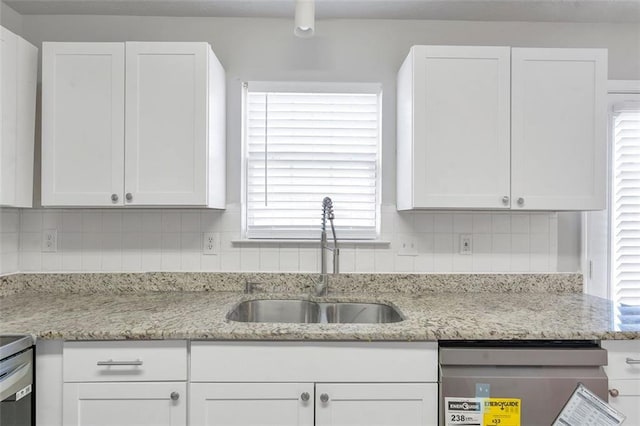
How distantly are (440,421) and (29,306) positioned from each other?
1849 mm

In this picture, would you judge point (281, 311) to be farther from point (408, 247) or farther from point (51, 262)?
point (51, 262)

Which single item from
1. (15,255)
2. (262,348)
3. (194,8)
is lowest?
(262,348)

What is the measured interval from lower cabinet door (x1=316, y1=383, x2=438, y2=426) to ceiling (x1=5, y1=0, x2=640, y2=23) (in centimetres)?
187

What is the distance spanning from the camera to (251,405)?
1.37m

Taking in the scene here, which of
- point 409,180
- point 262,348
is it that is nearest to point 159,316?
point 262,348

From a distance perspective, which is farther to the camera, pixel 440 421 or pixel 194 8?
pixel 194 8

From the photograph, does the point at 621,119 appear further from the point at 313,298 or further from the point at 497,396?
the point at 313,298

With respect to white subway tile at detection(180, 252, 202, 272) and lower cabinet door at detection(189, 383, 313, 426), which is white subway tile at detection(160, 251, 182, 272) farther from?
lower cabinet door at detection(189, 383, 313, 426)

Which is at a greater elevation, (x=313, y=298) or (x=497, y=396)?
(x=313, y=298)

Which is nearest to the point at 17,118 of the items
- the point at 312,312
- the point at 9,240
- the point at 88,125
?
the point at 88,125

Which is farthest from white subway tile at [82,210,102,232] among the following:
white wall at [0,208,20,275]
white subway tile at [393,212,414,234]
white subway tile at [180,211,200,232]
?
white subway tile at [393,212,414,234]

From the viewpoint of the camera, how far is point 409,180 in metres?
1.84

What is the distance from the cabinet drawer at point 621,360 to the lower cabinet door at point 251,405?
1131 mm

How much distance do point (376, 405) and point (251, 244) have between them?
1.09 metres
